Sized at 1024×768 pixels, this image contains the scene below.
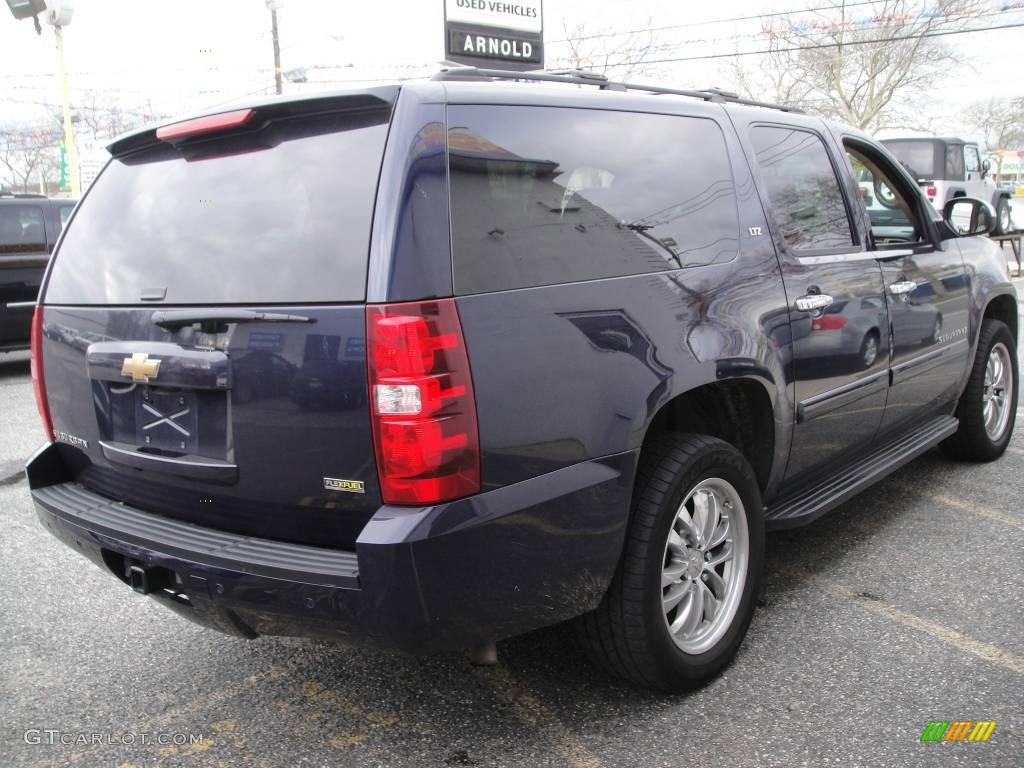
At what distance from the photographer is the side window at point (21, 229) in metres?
9.37

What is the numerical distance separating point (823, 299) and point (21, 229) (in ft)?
29.0

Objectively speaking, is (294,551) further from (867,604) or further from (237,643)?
(867,604)

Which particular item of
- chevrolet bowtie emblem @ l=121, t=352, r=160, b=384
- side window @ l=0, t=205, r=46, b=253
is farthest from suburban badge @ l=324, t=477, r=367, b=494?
side window @ l=0, t=205, r=46, b=253

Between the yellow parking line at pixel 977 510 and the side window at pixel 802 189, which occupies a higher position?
the side window at pixel 802 189

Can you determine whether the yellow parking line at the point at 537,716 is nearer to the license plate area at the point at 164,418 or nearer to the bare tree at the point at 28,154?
the license plate area at the point at 164,418

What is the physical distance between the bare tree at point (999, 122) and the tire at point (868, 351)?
215 ft

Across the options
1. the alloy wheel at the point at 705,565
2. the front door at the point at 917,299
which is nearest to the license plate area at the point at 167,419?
the alloy wheel at the point at 705,565

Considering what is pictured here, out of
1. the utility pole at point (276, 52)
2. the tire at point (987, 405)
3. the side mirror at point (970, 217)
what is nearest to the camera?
the side mirror at point (970, 217)

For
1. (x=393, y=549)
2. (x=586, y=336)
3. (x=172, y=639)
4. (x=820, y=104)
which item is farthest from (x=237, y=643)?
(x=820, y=104)

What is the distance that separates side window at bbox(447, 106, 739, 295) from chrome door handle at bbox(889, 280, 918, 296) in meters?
1.16

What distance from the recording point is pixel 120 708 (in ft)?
9.43

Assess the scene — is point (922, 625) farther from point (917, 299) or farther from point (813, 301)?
point (917, 299)

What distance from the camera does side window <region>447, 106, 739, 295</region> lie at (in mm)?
2268

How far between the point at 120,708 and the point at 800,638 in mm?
2292
